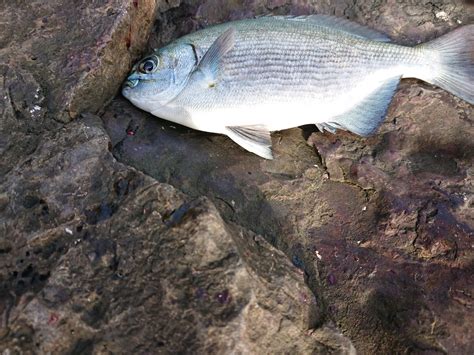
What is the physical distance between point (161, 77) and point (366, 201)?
144 cm

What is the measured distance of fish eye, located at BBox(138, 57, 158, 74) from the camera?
9.51 ft

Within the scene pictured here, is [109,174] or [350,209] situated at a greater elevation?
[109,174]

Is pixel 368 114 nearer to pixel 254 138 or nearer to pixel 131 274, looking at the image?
pixel 254 138

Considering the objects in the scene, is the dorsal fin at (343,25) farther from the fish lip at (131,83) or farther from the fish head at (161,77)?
the fish lip at (131,83)

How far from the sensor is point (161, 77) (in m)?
2.88

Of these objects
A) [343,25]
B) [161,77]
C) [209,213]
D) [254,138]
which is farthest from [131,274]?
[343,25]

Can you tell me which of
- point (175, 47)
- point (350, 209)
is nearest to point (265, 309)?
point (350, 209)

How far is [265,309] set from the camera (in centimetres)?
192

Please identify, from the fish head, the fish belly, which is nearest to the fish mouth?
the fish head

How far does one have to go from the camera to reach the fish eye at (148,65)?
9.51 feet

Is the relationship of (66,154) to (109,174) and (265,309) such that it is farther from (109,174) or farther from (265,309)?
(265,309)

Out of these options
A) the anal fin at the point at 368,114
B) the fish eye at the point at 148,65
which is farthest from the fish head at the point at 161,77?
the anal fin at the point at 368,114

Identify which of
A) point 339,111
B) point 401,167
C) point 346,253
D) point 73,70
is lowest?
point 346,253

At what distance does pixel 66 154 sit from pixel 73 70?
712 millimetres
